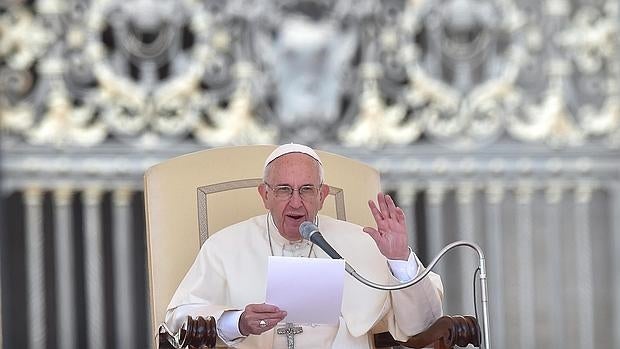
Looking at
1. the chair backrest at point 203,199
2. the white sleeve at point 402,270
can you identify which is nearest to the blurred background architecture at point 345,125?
the chair backrest at point 203,199

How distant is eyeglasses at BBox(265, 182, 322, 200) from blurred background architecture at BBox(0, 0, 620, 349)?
110 inches

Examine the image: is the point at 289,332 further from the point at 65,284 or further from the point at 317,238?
the point at 65,284

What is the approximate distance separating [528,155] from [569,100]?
351 millimetres

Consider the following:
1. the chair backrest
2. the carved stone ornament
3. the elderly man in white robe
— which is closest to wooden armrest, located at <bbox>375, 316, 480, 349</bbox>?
the elderly man in white robe

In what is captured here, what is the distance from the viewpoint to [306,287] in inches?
147

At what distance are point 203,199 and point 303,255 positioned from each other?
0.36 metres

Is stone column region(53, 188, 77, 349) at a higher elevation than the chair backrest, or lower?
lower

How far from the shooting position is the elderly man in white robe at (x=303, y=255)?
3.86 m

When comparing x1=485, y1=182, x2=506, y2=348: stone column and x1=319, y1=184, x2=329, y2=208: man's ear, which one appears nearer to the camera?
x1=319, y1=184, x2=329, y2=208: man's ear

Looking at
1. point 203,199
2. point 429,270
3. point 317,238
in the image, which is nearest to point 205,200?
point 203,199

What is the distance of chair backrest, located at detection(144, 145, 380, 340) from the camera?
4320mm

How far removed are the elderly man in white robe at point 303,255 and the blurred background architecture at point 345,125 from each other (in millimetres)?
2504

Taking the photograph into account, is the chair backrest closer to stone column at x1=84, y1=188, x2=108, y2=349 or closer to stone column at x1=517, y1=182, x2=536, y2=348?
stone column at x1=84, y1=188, x2=108, y2=349

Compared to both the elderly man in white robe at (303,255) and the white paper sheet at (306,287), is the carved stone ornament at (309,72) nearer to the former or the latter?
the elderly man in white robe at (303,255)
